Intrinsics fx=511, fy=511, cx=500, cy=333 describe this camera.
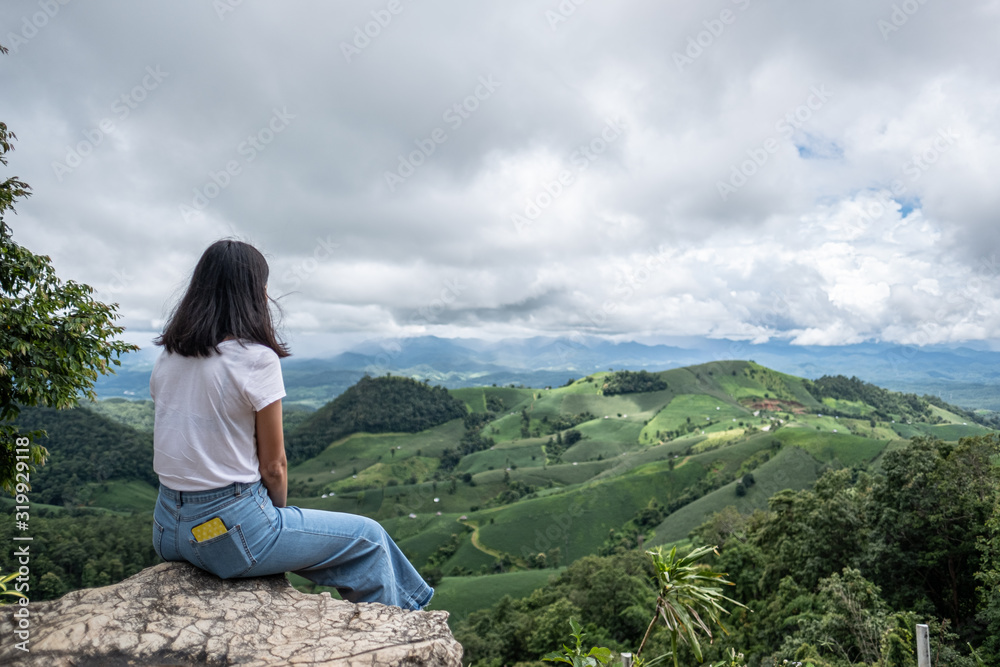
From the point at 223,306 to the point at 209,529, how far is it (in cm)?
150

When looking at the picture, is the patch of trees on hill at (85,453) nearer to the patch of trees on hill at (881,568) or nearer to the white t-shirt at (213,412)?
the patch of trees on hill at (881,568)

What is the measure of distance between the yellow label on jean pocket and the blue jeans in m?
0.03

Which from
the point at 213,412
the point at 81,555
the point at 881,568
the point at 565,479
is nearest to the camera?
the point at 213,412

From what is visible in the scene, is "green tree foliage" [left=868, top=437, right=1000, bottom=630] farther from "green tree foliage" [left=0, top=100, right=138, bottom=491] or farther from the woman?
"green tree foliage" [left=0, top=100, right=138, bottom=491]

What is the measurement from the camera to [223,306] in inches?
140

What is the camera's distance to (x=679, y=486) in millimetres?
120625

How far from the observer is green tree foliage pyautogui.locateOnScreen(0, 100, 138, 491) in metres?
6.46

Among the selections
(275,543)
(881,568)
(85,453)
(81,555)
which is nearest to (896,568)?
(881,568)

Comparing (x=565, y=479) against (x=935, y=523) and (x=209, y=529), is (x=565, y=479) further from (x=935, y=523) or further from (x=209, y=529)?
(x=209, y=529)

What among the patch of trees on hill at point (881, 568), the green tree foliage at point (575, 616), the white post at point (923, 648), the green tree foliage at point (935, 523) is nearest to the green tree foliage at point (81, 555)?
the green tree foliage at point (575, 616)

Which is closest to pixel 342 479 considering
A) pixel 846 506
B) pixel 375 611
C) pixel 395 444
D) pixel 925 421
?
pixel 395 444

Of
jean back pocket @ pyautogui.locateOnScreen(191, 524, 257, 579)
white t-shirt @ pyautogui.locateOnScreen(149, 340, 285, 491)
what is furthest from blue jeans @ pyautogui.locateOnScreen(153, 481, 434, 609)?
white t-shirt @ pyautogui.locateOnScreen(149, 340, 285, 491)

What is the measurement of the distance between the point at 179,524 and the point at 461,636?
56635 millimetres

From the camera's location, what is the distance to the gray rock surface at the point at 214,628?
3.10 meters
